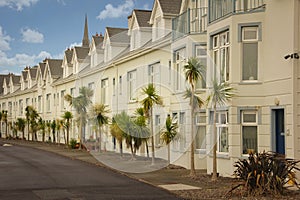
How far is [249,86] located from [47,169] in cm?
1052

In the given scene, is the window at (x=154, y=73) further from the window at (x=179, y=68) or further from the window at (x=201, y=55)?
the window at (x=201, y=55)

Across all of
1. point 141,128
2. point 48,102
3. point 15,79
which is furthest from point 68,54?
point 15,79

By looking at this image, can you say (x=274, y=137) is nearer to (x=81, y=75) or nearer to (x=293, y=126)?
(x=293, y=126)

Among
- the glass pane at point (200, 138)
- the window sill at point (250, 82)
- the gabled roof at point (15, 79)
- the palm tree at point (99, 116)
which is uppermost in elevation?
the gabled roof at point (15, 79)

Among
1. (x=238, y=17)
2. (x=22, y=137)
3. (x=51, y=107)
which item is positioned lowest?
(x=22, y=137)

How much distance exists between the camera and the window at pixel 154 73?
93.0 ft

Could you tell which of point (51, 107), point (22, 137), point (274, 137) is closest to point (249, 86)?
point (274, 137)

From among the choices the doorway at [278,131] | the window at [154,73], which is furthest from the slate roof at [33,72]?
the doorway at [278,131]

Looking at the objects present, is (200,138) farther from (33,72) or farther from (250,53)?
(33,72)

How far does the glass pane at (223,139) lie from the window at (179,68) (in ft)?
15.0

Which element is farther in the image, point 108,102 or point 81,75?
point 81,75

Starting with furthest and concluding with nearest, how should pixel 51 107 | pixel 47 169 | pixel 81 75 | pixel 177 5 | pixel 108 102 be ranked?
pixel 51 107 < pixel 81 75 < pixel 108 102 < pixel 177 5 < pixel 47 169

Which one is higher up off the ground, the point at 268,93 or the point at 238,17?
the point at 238,17

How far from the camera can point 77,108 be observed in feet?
125
